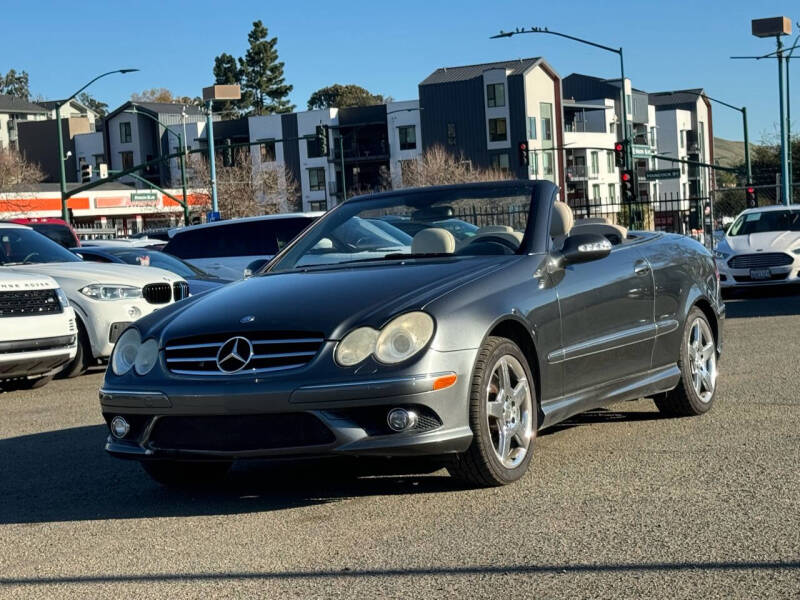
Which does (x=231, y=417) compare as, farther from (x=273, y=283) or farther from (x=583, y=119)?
(x=583, y=119)

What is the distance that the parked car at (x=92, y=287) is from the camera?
1284cm

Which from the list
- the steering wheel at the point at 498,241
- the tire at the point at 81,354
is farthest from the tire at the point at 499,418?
the tire at the point at 81,354

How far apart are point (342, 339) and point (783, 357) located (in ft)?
21.5

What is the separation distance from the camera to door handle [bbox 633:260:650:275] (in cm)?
748

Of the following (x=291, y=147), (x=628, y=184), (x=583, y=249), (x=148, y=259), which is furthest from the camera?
(x=291, y=147)

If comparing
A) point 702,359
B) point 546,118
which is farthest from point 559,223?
point 546,118

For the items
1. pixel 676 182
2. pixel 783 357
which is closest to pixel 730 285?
pixel 783 357

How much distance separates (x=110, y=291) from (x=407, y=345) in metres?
7.99

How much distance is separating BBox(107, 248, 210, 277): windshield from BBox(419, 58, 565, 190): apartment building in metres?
69.8

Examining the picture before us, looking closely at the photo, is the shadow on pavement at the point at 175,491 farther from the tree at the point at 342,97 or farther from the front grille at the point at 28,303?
the tree at the point at 342,97

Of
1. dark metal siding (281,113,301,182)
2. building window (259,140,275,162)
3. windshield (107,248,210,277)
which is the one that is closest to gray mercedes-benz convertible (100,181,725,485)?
windshield (107,248,210,277)

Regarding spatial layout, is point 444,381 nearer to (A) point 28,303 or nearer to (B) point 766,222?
(A) point 28,303

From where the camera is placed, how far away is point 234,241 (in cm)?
2041

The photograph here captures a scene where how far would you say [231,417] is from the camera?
572cm
